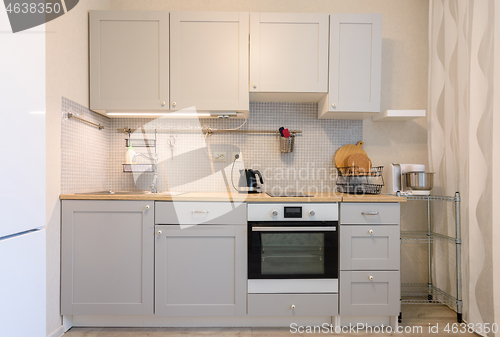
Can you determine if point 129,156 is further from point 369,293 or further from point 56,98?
point 369,293

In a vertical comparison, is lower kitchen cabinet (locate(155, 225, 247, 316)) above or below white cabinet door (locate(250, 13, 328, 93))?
below

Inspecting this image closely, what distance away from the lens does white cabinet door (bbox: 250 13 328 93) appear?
85.7 inches

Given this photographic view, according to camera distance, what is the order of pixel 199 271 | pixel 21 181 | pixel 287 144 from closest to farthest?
pixel 21 181
pixel 199 271
pixel 287 144

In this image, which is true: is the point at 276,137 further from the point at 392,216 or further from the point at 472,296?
the point at 472,296

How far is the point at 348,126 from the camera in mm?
2600

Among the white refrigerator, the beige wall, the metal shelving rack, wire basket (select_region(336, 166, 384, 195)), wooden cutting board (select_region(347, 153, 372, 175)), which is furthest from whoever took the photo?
wooden cutting board (select_region(347, 153, 372, 175))

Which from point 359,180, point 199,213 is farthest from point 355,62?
point 199,213

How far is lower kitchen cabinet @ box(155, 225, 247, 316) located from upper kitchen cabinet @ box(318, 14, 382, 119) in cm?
130

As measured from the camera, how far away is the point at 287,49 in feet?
7.16

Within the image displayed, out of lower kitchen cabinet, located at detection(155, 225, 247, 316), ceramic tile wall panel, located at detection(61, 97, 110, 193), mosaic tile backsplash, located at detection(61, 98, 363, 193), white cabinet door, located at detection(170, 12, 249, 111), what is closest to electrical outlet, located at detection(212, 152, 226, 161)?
mosaic tile backsplash, located at detection(61, 98, 363, 193)

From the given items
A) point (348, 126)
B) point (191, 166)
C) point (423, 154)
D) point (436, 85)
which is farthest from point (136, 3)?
point (423, 154)

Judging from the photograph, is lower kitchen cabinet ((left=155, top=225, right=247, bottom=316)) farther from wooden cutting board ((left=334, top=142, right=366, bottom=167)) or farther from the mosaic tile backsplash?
wooden cutting board ((left=334, top=142, right=366, bottom=167))

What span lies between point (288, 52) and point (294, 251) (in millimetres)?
1458

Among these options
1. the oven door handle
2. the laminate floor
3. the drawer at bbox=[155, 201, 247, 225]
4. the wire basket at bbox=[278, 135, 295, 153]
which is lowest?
the laminate floor
